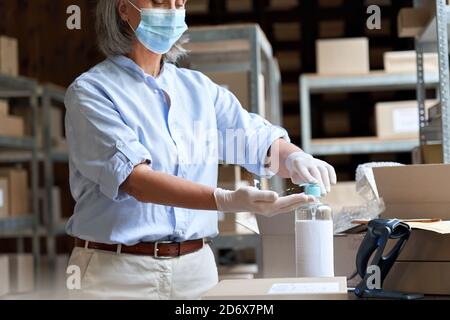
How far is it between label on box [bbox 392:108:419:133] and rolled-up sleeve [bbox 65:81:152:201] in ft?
7.54

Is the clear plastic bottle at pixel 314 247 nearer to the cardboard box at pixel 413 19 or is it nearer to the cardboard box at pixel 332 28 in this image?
the cardboard box at pixel 413 19

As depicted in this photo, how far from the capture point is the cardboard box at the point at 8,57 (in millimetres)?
3248

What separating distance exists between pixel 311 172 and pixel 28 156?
8.27 feet

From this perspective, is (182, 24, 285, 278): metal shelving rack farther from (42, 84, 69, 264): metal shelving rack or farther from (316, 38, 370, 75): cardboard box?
(42, 84, 69, 264): metal shelving rack

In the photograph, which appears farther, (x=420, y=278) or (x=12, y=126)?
(x=12, y=126)

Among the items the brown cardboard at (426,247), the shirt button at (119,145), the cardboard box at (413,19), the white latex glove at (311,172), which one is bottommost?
the brown cardboard at (426,247)

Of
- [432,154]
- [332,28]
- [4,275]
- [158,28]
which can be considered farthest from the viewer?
[332,28]

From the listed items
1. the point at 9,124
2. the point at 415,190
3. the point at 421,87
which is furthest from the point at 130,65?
the point at 9,124

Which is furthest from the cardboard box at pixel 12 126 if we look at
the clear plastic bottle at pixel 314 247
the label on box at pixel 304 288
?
the label on box at pixel 304 288

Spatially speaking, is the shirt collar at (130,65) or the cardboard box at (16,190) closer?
the shirt collar at (130,65)

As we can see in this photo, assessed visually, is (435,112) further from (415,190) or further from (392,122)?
(392,122)

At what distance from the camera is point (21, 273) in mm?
3336

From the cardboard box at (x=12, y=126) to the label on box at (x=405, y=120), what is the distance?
1738mm
